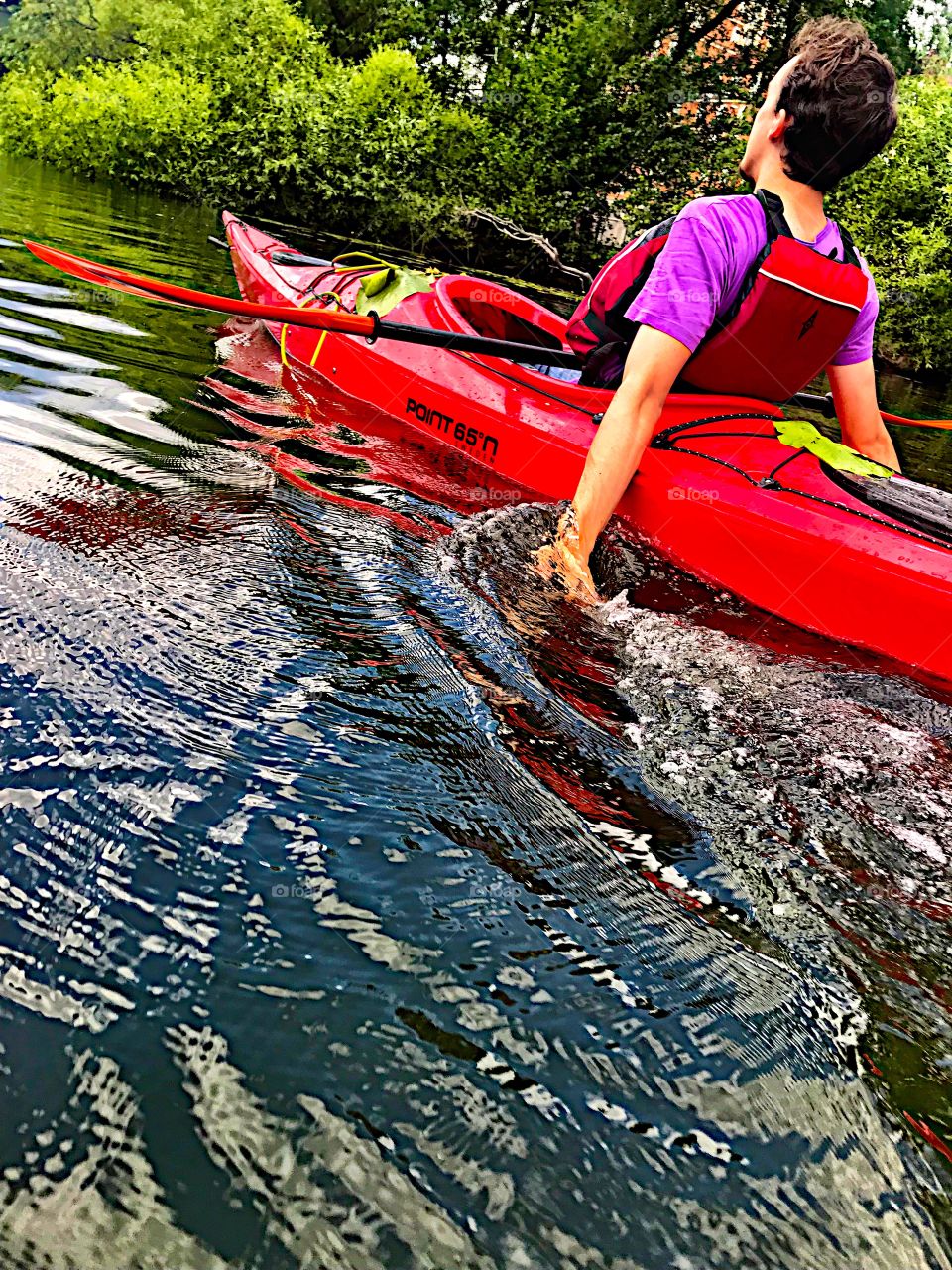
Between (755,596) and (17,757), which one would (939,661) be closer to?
(755,596)

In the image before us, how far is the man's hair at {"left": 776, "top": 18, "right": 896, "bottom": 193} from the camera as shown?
279 cm

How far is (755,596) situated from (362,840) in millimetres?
1828

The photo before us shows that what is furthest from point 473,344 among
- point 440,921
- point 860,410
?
point 440,921

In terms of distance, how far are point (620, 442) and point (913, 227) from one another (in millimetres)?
14877

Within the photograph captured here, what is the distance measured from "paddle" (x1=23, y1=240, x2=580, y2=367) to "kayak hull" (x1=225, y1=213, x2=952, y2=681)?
15cm

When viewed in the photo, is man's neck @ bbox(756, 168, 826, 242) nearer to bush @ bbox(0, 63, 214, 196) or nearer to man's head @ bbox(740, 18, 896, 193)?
man's head @ bbox(740, 18, 896, 193)

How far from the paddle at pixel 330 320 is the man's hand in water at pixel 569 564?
1077 millimetres

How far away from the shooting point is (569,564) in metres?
2.79

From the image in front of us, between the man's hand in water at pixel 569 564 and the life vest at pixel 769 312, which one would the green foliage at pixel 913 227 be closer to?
the life vest at pixel 769 312

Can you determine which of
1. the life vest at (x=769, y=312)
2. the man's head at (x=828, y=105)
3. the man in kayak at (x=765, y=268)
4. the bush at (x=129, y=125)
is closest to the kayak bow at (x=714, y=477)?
the life vest at (x=769, y=312)

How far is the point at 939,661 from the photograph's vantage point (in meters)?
2.52

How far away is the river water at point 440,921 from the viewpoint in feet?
3.20

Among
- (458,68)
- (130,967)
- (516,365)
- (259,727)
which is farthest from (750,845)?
(458,68)

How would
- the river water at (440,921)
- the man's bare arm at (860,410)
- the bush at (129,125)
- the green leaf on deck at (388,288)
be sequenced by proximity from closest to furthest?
the river water at (440,921), the man's bare arm at (860,410), the green leaf on deck at (388,288), the bush at (129,125)
